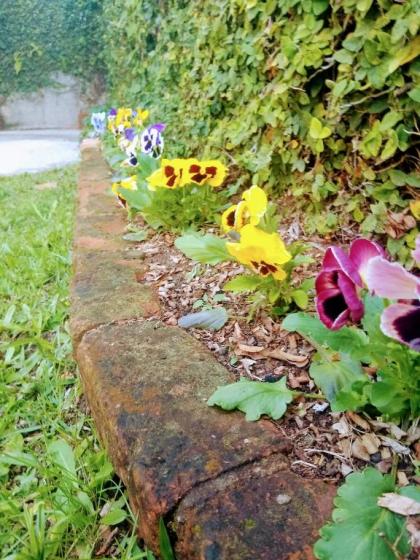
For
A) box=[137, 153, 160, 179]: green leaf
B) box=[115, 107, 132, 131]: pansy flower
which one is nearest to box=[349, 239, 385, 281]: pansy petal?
box=[137, 153, 160, 179]: green leaf

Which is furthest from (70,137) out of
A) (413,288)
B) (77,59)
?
(413,288)

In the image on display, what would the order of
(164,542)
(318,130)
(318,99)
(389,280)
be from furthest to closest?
(318,99)
(318,130)
(164,542)
(389,280)

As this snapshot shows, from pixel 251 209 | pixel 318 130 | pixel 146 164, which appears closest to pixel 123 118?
pixel 146 164

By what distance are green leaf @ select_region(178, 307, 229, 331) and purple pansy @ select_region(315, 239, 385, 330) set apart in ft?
1.90

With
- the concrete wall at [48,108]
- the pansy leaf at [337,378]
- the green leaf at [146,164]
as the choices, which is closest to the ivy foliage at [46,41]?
the concrete wall at [48,108]

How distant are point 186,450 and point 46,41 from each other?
38.6 feet

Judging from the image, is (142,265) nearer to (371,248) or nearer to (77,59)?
(371,248)

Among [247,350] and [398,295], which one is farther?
[247,350]

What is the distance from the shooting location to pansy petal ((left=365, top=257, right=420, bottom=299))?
0.72 metres

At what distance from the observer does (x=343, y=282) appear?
901mm

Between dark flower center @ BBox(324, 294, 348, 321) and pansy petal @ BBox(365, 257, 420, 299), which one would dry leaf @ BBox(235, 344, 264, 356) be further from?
pansy petal @ BBox(365, 257, 420, 299)

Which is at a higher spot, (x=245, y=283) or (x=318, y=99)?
(x=318, y=99)

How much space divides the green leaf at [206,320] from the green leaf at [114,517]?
0.56m

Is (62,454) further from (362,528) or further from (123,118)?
(123,118)
